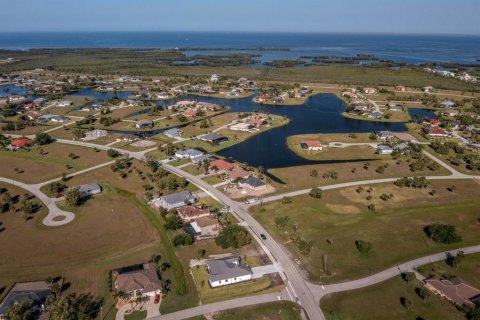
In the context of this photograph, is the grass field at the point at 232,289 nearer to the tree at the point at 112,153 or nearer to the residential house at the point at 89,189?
the residential house at the point at 89,189

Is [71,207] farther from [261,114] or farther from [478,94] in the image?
[478,94]

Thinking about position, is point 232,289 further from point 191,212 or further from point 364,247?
point 364,247

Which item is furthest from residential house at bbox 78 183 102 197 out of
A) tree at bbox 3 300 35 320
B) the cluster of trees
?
the cluster of trees

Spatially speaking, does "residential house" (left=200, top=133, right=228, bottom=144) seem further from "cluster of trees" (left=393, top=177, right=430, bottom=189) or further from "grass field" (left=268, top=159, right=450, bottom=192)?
"cluster of trees" (left=393, top=177, right=430, bottom=189)

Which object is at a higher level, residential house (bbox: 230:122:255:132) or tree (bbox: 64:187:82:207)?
tree (bbox: 64:187:82:207)

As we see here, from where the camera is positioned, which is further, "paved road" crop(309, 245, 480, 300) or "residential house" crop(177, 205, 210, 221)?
"residential house" crop(177, 205, 210, 221)

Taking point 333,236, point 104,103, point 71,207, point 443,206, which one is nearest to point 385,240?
point 333,236
